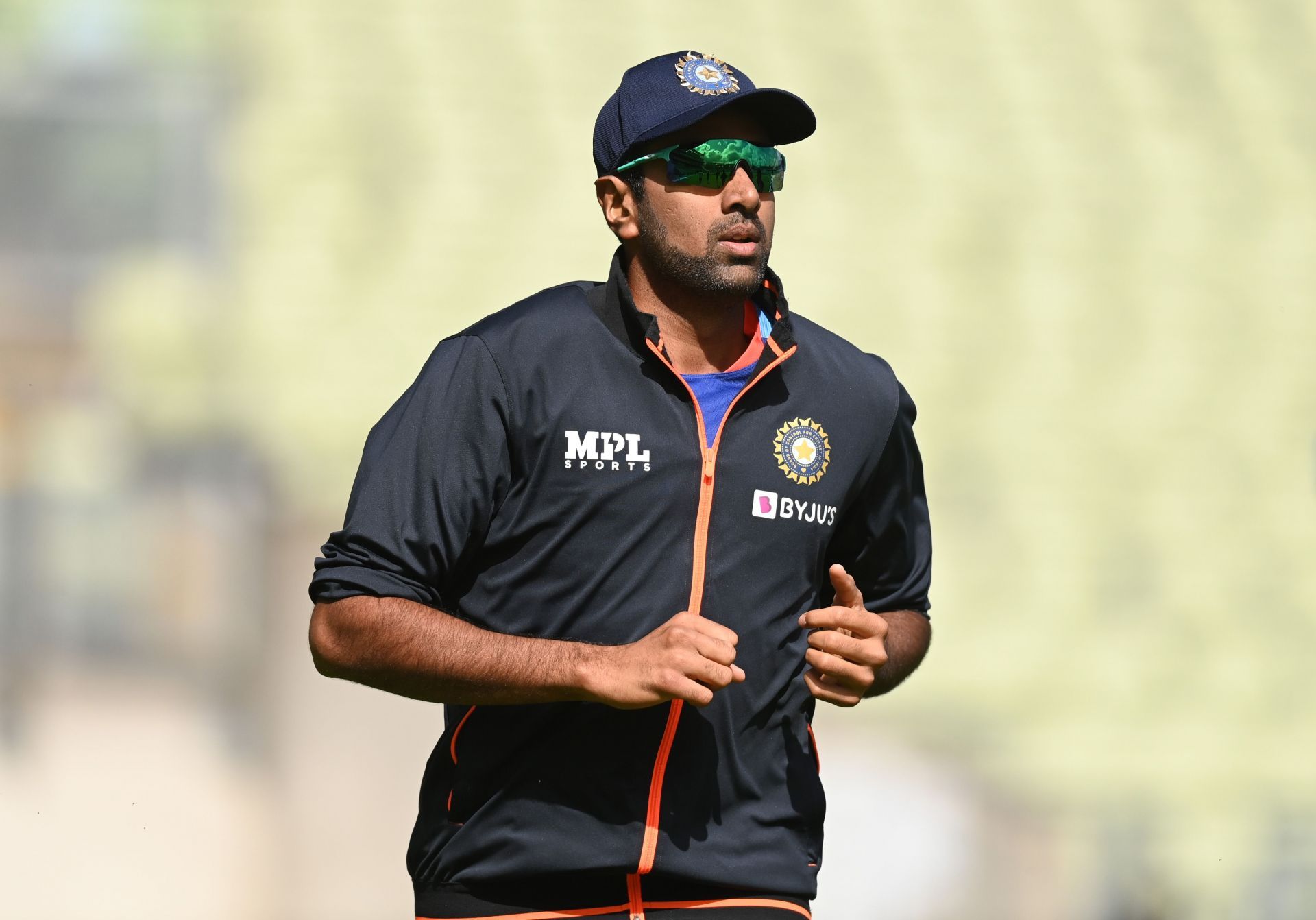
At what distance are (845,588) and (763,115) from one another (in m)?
0.68

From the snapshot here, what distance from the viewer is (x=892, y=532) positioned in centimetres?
265

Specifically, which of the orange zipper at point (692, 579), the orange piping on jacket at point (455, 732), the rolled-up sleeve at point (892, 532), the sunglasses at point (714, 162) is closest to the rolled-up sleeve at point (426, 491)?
the orange piping on jacket at point (455, 732)

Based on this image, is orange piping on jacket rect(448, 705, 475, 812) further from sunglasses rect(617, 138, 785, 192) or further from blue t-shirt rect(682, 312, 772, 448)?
sunglasses rect(617, 138, 785, 192)

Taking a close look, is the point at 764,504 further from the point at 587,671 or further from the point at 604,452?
the point at 587,671

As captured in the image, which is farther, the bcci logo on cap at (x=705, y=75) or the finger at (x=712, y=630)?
the bcci logo on cap at (x=705, y=75)

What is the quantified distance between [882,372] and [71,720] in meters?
2.88

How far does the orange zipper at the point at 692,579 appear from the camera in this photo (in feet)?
7.29

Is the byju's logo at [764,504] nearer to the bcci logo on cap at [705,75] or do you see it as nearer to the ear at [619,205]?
the ear at [619,205]

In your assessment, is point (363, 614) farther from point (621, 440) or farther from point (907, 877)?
point (907, 877)

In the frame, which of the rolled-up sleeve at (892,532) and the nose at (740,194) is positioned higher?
the nose at (740,194)

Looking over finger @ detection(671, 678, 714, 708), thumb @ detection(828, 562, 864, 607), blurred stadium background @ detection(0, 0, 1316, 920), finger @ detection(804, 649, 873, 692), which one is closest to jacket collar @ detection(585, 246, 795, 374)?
thumb @ detection(828, 562, 864, 607)

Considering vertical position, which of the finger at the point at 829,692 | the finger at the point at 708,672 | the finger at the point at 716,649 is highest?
the finger at the point at 716,649

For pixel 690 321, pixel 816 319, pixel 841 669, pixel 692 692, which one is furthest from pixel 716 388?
pixel 816 319

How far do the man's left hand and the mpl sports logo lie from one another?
0.15 m
